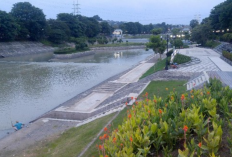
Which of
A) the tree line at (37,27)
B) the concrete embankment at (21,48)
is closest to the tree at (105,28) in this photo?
the tree line at (37,27)

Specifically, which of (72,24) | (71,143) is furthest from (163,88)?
(72,24)

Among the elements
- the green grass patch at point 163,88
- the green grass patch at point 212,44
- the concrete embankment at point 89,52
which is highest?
the green grass patch at point 212,44

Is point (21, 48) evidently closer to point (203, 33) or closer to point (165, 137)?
point (203, 33)

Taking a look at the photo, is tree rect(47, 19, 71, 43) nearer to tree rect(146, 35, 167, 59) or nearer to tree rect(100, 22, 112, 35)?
tree rect(100, 22, 112, 35)

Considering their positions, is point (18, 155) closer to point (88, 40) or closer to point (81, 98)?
point (81, 98)

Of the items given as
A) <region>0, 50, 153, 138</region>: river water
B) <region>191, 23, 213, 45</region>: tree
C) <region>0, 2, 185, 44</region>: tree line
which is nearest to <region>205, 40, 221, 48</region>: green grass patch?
<region>191, 23, 213, 45</region>: tree

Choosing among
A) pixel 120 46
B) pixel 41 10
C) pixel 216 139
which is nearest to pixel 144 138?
pixel 216 139

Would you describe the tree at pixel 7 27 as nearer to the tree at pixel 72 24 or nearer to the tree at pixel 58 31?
the tree at pixel 58 31

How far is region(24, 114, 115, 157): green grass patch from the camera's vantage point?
629 centimetres

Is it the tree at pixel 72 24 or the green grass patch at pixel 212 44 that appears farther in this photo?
the tree at pixel 72 24

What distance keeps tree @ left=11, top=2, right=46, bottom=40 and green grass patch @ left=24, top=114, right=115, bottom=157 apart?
42.2m

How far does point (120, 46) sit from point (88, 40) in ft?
30.7

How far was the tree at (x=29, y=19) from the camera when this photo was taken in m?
47.1

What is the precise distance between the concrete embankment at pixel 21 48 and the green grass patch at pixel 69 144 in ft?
110
